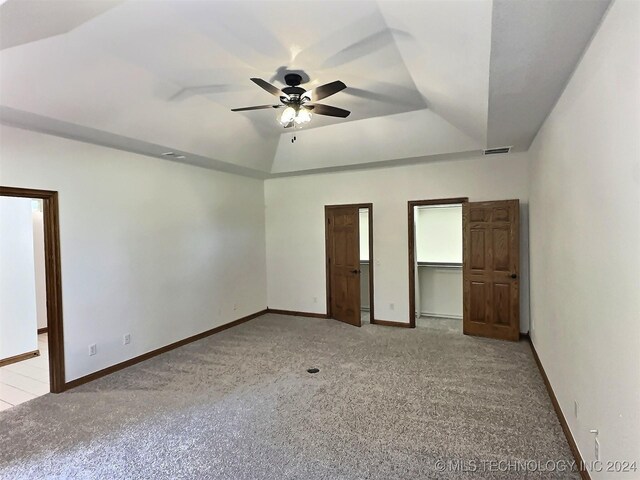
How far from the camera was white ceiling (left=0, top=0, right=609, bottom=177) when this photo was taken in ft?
6.04

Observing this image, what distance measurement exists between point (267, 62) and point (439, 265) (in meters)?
4.54

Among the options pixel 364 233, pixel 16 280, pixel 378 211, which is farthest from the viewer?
pixel 364 233

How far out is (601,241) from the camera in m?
1.74

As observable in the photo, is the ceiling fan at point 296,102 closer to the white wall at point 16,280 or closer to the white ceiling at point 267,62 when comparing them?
the white ceiling at point 267,62

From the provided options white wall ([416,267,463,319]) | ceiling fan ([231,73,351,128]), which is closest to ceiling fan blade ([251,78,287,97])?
ceiling fan ([231,73,351,128])

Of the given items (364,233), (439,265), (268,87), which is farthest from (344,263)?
(268,87)

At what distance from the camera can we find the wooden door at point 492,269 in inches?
185

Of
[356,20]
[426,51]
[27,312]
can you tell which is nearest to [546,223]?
[426,51]

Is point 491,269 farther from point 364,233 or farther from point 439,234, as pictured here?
point 364,233

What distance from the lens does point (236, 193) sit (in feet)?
19.6

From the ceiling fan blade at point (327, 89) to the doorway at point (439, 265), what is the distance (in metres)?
3.55

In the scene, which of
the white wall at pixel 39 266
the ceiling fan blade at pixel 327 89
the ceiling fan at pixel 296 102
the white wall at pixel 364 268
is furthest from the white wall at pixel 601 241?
the white wall at pixel 39 266

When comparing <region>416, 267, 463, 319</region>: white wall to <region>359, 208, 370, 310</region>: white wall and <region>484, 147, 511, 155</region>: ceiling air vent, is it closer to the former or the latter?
<region>359, 208, 370, 310</region>: white wall

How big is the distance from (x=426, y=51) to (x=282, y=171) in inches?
152
